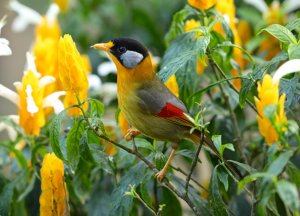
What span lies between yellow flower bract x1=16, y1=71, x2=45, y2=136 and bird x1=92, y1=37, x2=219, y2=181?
0.73 ft

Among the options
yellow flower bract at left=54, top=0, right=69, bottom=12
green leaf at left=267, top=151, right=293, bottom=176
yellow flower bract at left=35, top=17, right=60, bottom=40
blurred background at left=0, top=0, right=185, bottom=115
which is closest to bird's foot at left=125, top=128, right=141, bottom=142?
green leaf at left=267, top=151, right=293, bottom=176

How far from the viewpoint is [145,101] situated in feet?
5.65

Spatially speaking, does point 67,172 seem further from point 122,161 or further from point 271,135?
point 271,135

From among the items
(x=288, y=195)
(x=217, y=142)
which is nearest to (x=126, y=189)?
(x=217, y=142)

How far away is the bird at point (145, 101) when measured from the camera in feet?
5.57

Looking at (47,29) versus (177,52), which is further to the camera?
(47,29)

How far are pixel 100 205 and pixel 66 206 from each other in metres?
0.36

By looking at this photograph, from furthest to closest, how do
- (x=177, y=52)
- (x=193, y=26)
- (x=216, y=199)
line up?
(x=193, y=26)
(x=177, y=52)
(x=216, y=199)

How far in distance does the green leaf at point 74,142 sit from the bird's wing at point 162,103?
0.19 meters

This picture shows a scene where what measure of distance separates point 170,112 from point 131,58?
0.58 ft

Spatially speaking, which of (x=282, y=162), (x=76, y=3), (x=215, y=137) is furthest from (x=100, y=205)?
(x=76, y=3)

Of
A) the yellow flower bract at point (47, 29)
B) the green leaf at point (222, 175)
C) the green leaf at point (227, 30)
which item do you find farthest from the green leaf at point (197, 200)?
the yellow flower bract at point (47, 29)

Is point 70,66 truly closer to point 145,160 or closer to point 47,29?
point 145,160

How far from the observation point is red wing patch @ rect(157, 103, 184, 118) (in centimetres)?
167
